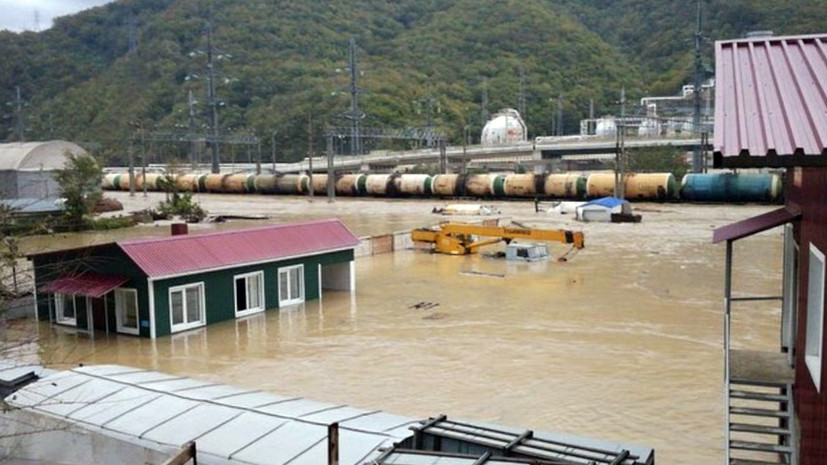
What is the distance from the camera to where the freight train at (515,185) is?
172 ft

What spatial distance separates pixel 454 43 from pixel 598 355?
13376 centimetres

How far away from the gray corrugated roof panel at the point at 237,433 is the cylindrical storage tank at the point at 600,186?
1890 inches

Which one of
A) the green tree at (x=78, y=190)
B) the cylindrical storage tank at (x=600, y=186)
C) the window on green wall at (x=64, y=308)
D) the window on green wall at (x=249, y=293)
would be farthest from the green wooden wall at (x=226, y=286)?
A: the cylindrical storage tank at (x=600, y=186)

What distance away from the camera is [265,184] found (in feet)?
244

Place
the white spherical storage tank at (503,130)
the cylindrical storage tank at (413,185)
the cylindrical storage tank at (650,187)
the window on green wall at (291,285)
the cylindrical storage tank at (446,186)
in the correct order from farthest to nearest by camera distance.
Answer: the white spherical storage tank at (503,130), the cylindrical storage tank at (413,185), the cylindrical storage tank at (446,186), the cylindrical storage tank at (650,187), the window on green wall at (291,285)

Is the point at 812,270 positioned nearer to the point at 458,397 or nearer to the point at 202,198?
the point at 458,397

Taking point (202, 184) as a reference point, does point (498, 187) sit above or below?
below

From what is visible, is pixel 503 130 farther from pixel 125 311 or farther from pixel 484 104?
pixel 125 311

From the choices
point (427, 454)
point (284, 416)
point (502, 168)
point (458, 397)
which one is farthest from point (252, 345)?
point (502, 168)

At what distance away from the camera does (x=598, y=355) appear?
54.5ft


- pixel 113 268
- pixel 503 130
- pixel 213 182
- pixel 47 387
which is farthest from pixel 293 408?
pixel 503 130

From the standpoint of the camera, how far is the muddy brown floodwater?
13117mm

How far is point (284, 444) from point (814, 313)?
542cm

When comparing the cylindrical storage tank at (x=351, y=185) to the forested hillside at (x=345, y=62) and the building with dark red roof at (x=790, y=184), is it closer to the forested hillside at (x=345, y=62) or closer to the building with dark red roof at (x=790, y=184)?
the forested hillside at (x=345, y=62)
